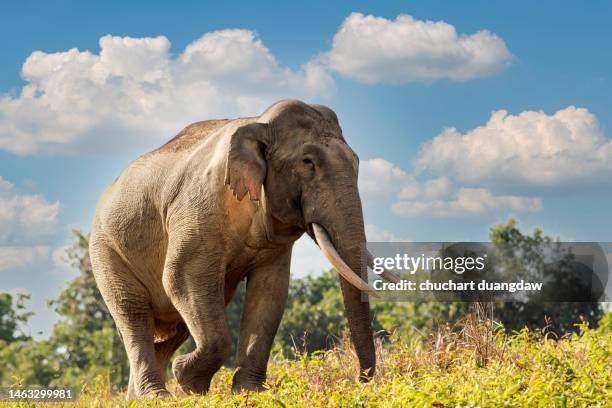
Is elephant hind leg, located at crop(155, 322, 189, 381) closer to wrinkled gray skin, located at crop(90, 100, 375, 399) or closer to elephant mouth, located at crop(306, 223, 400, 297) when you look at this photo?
wrinkled gray skin, located at crop(90, 100, 375, 399)

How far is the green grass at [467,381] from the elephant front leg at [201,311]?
260 millimetres

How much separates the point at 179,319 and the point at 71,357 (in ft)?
112

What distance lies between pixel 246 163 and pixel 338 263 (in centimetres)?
129

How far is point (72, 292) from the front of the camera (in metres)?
43.3

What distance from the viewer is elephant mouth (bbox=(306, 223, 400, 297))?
354 inches

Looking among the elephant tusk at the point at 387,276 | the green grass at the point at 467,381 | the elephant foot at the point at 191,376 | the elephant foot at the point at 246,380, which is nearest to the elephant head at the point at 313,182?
the elephant tusk at the point at 387,276

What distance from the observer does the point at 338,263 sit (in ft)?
29.8

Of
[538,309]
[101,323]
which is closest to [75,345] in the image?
[101,323]

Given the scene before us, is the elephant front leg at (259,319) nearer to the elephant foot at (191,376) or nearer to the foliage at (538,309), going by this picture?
the elephant foot at (191,376)

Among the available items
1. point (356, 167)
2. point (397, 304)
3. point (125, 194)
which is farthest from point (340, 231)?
point (397, 304)

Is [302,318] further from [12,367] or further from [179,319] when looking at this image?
[179,319]

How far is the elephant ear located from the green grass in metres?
1.75

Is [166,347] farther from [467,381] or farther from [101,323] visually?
[101,323]

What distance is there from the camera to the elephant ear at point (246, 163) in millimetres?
9492
